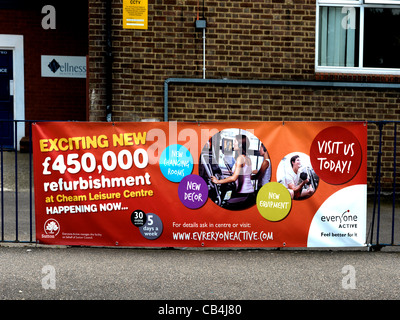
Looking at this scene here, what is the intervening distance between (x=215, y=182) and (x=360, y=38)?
5.29 m

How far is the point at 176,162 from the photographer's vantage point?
620 cm

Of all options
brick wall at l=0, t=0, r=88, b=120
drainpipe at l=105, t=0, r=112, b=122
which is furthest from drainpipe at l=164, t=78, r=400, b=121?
brick wall at l=0, t=0, r=88, b=120

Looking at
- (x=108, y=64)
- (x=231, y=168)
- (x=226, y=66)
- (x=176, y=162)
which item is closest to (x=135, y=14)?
(x=108, y=64)

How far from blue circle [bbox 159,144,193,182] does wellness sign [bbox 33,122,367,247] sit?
0.01 meters

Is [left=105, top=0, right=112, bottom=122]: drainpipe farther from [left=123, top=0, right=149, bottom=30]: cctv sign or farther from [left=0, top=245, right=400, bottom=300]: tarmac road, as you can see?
[left=0, top=245, right=400, bottom=300]: tarmac road

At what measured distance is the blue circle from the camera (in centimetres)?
618

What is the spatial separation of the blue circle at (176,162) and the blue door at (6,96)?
8.21m

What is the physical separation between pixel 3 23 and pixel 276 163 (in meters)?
9.45

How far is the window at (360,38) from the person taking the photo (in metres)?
9.83

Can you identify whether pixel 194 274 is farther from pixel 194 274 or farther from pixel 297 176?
pixel 297 176

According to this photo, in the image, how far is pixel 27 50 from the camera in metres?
13.1
